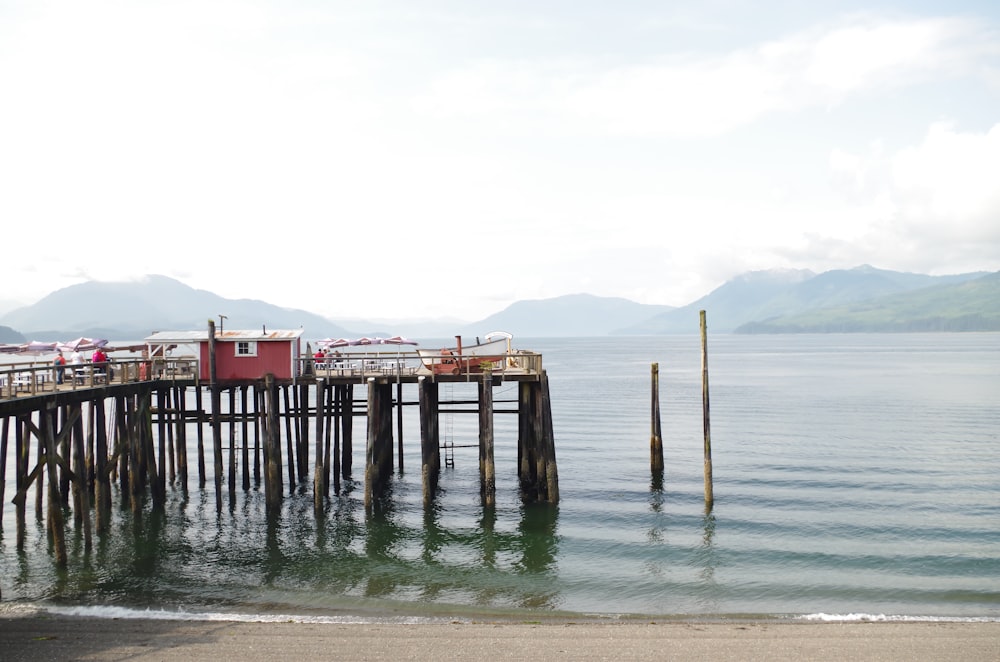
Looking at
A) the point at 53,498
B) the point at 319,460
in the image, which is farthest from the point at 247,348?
the point at 53,498

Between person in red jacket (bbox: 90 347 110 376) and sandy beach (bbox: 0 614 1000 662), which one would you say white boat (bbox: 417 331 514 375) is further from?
sandy beach (bbox: 0 614 1000 662)

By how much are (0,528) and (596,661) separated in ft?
77.6

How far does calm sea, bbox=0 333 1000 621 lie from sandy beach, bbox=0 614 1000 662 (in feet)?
4.67

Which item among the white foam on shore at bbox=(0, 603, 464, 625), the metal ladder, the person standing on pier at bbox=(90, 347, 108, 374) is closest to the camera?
the white foam on shore at bbox=(0, 603, 464, 625)

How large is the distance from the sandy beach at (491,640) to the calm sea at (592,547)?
142 cm

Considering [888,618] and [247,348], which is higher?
[247,348]

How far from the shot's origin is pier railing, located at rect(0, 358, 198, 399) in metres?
24.7

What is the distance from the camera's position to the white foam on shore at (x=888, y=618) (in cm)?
2031

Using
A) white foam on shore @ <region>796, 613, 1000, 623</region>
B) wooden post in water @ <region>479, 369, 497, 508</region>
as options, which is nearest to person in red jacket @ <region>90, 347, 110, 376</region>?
wooden post in water @ <region>479, 369, 497, 508</region>

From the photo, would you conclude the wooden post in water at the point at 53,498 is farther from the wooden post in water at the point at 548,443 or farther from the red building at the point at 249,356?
the wooden post in water at the point at 548,443

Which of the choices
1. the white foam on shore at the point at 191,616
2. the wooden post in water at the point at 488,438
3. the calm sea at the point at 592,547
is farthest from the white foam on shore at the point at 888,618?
the wooden post in water at the point at 488,438

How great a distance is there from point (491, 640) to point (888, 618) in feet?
34.7

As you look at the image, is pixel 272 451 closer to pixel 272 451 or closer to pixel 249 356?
pixel 272 451

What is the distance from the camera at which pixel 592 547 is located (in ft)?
89.7
